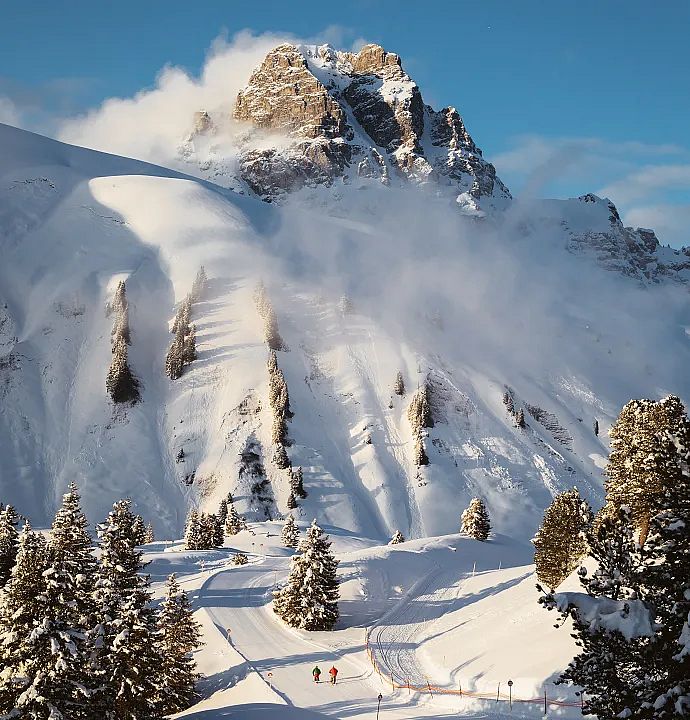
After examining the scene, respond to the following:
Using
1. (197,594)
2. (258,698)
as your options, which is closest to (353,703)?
(258,698)

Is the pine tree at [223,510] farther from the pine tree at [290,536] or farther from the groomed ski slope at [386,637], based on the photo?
the groomed ski slope at [386,637]

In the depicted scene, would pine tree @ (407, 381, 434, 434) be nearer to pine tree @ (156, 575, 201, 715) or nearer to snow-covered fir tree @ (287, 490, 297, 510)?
snow-covered fir tree @ (287, 490, 297, 510)

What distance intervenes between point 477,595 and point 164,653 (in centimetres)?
3736

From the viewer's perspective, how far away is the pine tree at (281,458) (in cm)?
Answer: 13862

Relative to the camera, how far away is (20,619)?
21984 mm

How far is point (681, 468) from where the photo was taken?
41.1 ft

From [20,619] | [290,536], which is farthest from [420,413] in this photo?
[20,619]

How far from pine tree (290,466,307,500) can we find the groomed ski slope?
4619 cm

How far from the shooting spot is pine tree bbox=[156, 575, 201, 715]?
1431 inches

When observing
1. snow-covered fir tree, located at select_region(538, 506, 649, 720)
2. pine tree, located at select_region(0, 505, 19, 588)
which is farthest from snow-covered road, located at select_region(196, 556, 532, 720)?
snow-covered fir tree, located at select_region(538, 506, 649, 720)

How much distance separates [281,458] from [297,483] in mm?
7226

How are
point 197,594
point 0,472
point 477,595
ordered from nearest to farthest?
1. point 197,594
2. point 477,595
3. point 0,472

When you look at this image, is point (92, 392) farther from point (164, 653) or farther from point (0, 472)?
point (164, 653)

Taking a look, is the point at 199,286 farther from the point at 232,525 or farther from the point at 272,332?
the point at 232,525
